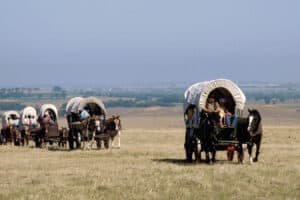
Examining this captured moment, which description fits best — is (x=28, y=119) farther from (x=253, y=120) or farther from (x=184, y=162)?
(x=253, y=120)

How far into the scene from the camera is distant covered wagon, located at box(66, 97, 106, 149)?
35.9 meters

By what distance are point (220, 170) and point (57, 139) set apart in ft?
62.0

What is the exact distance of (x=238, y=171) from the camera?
72.5 ft

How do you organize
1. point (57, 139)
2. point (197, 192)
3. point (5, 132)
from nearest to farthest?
point (197, 192) → point (57, 139) → point (5, 132)

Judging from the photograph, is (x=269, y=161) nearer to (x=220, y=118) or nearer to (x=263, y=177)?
(x=220, y=118)

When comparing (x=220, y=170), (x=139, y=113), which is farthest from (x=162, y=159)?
(x=139, y=113)

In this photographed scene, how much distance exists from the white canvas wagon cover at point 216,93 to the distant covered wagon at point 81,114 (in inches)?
387

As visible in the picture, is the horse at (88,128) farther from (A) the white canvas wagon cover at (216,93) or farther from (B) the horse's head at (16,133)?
(B) the horse's head at (16,133)

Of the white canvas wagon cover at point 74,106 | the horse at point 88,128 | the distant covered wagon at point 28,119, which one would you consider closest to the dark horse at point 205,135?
the horse at point 88,128

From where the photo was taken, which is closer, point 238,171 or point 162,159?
point 238,171

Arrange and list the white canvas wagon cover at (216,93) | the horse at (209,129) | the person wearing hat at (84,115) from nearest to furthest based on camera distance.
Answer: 1. the horse at (209,129)
2. the white canvas wagon cover at (216,93)
3. the person wearing hat at (84,115)

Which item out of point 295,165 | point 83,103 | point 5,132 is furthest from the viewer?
point 5,132

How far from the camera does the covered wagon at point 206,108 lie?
2514 centimetres

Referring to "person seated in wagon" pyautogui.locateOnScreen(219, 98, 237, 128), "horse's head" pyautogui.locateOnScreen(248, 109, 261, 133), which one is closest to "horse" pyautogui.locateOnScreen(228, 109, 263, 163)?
"horse's head" pyautogui.locateOnScreen(248, 109, 261, 133)
